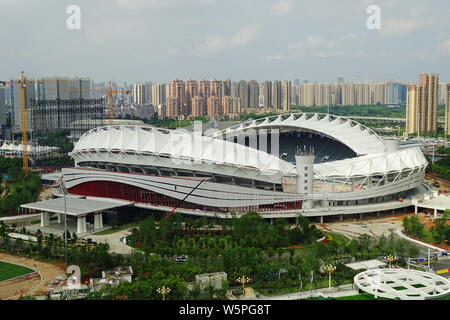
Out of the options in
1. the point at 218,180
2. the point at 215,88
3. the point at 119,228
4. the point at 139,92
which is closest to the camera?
the point at 119,228

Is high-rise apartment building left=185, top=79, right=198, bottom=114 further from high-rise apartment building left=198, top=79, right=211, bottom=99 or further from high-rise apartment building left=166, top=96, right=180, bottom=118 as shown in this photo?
high-rise apartment building left=166, top=96, right=180, bottom=118

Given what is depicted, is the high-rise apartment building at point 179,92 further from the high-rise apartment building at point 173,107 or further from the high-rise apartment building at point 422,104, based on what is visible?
the high-rise apartment building at point 422,104

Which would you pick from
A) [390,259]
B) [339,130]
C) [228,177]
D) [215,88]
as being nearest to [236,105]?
[215,88]

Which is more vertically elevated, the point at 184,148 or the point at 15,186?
the point at 184,148

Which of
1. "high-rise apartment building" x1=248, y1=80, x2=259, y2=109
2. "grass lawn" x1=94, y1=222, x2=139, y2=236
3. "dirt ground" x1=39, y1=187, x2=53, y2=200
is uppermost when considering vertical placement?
"high-rise apartment building" x1=248, y1=80, x2=259, y2=109

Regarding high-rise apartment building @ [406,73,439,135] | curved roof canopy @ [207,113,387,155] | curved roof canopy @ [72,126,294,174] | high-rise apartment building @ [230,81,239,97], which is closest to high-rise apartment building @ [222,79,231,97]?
high-rise apartment building @ [230,81,239,97]

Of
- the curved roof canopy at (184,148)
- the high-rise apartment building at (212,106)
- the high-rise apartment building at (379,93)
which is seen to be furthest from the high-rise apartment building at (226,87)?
the curved roof canopy at (184,148)

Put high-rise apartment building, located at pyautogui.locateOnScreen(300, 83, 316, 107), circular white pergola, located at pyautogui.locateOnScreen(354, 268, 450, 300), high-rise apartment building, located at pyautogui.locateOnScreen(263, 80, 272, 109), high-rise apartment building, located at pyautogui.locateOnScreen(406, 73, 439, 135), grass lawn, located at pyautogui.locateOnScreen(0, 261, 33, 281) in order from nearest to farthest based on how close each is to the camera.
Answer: circular white pergola, located at pyautogui.locateOnScreen(354, 268, 450, 300)
grass lawn, located at pyautogui.locateOnScreen(0, 261, 33, 281)
high-rise apartment building, located at pyautogui.locateOnScreen(406, 73, 439, 135)
high-rise apartment building, located at pyautogui.locateOnScreen(263, 80, 272, 109)
high-rise apartment building, located at pyautogui.locateOnScreen(300, 83, 316, 107)

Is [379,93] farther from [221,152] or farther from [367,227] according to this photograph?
[221,152]
